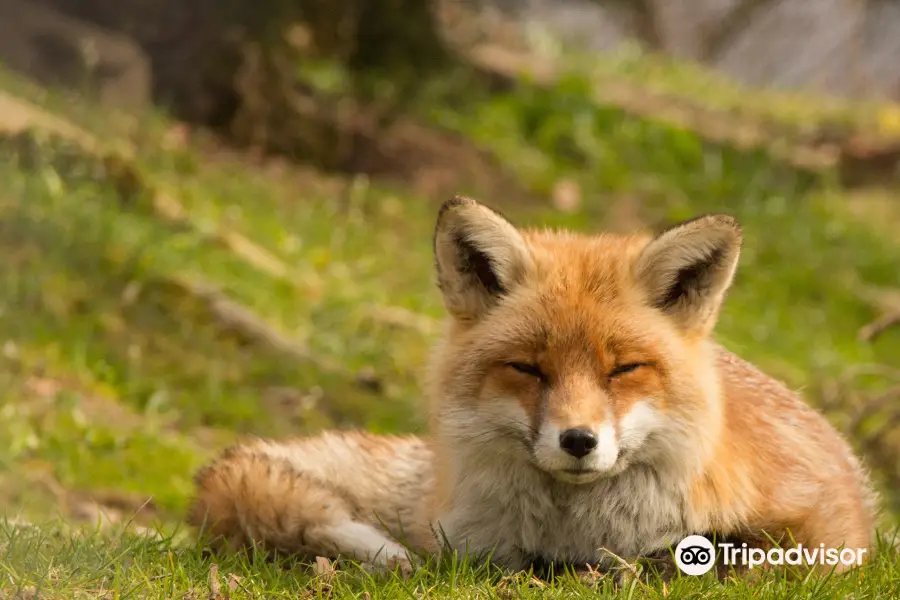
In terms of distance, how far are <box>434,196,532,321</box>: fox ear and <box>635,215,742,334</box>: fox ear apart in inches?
17.5

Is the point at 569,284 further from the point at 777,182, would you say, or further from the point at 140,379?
the point at 777,182

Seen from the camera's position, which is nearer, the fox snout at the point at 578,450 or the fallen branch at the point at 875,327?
the fox snout at the point at 578,450

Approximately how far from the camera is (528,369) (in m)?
3.72

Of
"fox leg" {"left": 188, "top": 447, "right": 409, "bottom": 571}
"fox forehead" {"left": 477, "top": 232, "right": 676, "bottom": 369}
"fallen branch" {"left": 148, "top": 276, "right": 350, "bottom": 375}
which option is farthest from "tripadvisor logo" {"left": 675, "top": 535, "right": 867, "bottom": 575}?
"fallen branch" {"left": 148, "top": 276, "right": 350, "bottom": 375}

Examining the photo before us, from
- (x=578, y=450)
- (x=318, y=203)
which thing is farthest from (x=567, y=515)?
(x=318, y=203)

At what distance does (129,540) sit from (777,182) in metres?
10.5

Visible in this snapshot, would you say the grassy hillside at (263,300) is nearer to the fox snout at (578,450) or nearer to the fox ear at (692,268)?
the fox snout at (578,450)

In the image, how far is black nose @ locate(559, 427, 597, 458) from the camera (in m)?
Result: 3.47

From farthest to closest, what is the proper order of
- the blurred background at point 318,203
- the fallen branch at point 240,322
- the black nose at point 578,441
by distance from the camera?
1. the fallen branch at point 240,322
2. the blurred background at point 318,203
3. the black nose at point 578,441

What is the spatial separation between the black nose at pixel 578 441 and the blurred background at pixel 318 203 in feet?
5.03

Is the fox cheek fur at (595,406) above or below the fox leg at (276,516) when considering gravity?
above

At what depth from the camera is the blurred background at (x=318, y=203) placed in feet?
23.4

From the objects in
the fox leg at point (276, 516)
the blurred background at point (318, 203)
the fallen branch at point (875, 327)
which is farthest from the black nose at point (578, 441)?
the fallen branch at point (875, 327)

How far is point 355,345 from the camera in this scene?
8594 millimetres
